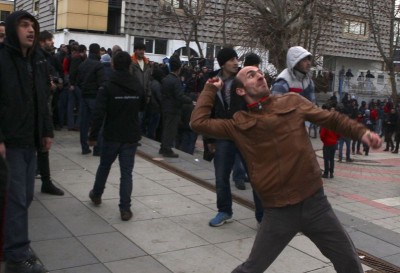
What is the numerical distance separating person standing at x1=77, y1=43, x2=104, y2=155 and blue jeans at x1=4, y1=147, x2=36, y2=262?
486 cm

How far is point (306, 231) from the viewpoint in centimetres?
329

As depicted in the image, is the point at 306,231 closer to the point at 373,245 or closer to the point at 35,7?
the point at 373,245

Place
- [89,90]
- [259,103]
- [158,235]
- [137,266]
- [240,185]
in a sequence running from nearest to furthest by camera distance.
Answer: [259,103], [137,266], [158,235], [240,185], [89,90]

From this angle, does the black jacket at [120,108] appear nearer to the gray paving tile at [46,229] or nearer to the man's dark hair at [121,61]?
the man's dark hair at [121,61]

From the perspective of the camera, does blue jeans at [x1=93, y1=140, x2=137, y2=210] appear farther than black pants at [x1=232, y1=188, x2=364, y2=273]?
Yes

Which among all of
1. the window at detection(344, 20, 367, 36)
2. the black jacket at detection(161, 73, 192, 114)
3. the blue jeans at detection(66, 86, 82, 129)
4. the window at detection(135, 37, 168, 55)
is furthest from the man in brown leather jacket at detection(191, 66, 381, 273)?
the window at detection(135, 37, 168, 55)

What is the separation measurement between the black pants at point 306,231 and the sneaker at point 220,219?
2.26m

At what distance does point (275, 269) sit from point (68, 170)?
422 centimetres

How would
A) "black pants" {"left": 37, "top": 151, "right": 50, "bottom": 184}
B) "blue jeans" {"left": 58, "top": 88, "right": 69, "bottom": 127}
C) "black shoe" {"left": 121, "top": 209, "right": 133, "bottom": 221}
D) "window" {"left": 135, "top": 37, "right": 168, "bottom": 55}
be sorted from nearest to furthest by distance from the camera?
"black shoe" {"left": 121, "top": 209, "right": 133, "bottom": 221}
"black pants" {"left": 37, "top": 151, "right": 50, "bottom": 184}
"blue jeans" {"left": 58, "top": 88, "right": 69, "bottom": 127}
"window" {"left": 135, "top": 37, "right": 168, "bottom": 55}

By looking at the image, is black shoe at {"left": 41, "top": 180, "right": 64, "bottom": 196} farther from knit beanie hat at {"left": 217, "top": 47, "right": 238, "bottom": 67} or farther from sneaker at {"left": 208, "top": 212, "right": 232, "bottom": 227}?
knit beanie hat at {"left": 217, "top": 47, "right": 238, "bottom": 67}

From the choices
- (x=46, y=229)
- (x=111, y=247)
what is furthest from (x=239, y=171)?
(x=46, y=229)

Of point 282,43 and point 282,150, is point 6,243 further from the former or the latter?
point 282,43

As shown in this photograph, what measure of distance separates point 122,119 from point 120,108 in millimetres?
123

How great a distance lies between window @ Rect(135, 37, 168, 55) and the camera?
29.9 meters
